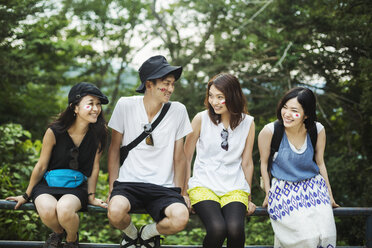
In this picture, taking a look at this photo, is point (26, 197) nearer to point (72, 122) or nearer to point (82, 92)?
point (72, 122)

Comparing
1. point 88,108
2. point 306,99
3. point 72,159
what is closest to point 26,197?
point 72,159

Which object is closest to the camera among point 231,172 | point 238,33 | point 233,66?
point 231,172

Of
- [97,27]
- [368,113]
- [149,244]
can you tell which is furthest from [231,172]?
[97,27]

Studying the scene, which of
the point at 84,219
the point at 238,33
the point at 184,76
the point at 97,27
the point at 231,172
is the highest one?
the point at 97,27

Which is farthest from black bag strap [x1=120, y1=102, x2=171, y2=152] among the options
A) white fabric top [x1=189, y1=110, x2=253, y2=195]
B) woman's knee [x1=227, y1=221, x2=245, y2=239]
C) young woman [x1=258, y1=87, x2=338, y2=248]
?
woman's knee [x1=227, y1=221, x2=245, y2=239]

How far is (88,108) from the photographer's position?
312cm

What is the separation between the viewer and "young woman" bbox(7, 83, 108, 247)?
9.27 feet

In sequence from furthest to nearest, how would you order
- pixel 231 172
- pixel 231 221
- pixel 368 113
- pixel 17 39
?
pixel 17 39
pixel 368 113
pixel 231 172
pixel 231 221

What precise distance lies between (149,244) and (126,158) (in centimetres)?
80

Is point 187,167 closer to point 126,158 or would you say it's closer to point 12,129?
point 126,158

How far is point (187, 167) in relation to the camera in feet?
11.2

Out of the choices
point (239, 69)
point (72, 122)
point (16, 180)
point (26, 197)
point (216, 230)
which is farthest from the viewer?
point (239, 69)

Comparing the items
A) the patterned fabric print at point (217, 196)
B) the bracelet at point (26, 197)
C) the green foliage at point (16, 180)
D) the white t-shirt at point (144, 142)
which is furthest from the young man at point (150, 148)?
the green foliage at point (16, 180)

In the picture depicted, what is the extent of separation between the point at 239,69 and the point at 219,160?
12.0ft
